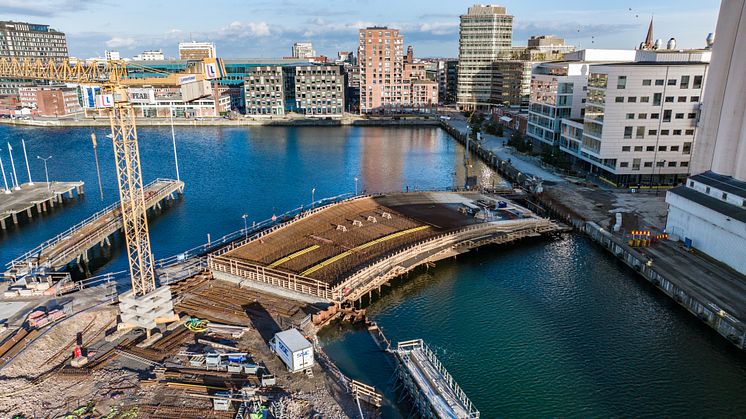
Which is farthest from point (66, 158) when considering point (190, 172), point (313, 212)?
point (313, 212)

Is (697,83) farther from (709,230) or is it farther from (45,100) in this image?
(45,100)

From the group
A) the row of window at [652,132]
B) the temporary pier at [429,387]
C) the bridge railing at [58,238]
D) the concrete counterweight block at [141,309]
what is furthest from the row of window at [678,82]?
the bridge railing at [58,238]

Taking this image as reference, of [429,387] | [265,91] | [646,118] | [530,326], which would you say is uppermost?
[265,91]

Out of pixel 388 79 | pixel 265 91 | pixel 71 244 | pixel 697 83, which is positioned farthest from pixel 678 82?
pixel 265 91

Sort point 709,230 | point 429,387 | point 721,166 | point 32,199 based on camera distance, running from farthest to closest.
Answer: point 32,199
point 721,166
point 709,230
point 429,387

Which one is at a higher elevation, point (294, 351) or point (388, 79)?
point (388, 79)

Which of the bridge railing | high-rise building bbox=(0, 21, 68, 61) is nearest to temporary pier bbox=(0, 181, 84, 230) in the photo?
the bridge railing

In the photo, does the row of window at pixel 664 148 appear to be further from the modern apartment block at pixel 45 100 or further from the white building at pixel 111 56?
the modern apartment block at pixel 45 100
